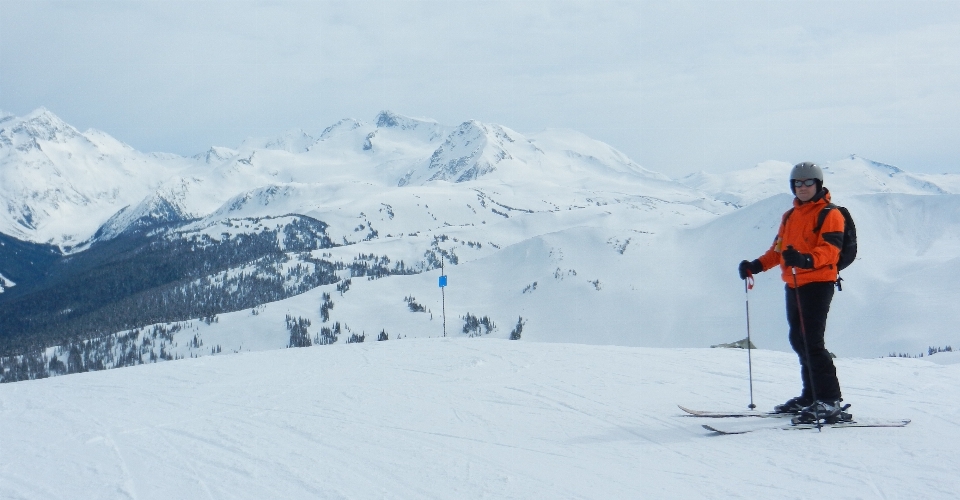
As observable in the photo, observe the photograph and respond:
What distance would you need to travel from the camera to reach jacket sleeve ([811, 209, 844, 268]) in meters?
6.98

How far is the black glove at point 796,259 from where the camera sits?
22.7 feet

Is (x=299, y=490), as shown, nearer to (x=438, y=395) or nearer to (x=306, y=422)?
(x=306, y=422)

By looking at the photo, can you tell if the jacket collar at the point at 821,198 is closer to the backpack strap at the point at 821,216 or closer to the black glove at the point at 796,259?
the backpack strap at the point at 821,216

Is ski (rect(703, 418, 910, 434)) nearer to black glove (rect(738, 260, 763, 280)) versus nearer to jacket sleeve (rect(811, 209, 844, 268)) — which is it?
jacket sleeve (rect(811, 209, 844, 268))

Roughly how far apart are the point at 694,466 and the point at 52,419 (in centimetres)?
868

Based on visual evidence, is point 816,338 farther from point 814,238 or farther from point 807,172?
point 807,172

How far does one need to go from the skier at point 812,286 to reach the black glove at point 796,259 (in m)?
0.01

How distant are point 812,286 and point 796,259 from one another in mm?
Answer: 707

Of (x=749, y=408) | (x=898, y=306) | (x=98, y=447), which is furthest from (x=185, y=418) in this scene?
(x=898, y=306)

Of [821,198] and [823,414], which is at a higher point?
[821,198]

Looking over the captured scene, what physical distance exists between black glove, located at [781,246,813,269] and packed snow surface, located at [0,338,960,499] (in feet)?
6.06

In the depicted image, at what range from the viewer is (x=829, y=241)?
7.11 metres

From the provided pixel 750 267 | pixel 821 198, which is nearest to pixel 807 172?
pixel 821 198

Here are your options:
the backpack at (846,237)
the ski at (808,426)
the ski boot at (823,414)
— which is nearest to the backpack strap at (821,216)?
the backpack at (846,237)
